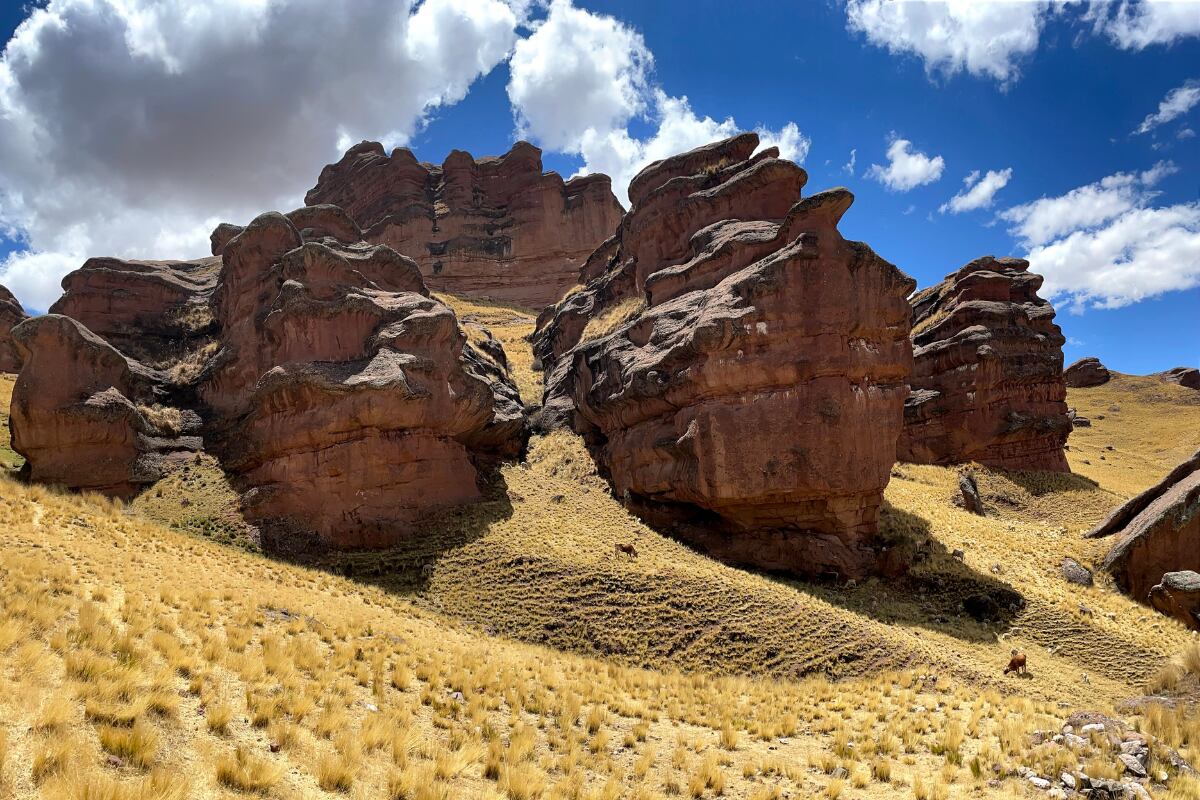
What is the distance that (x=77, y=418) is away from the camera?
873 inches

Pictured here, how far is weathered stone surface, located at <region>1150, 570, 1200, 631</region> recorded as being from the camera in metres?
20.8

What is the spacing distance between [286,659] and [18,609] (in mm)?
4042

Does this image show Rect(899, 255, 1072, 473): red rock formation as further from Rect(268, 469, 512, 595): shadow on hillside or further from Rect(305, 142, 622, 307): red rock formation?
Rect(305, 142, 622, 307): red rock formation

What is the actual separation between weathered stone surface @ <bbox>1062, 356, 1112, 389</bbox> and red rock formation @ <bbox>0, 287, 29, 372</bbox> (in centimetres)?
A: 11391

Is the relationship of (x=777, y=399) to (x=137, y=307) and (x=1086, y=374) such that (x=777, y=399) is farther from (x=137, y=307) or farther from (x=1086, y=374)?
(x=1086, y=374)

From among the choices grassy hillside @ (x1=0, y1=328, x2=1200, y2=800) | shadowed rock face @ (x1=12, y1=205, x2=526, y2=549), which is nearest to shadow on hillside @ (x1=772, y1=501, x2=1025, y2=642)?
grassy hillside @ (x1=0, y1=328, x2=1200, y2=800)

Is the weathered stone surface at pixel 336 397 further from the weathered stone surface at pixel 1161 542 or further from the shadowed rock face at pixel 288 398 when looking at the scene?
the weathered stone surface at pixel 1161 542

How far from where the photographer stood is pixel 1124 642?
19406 millimetres

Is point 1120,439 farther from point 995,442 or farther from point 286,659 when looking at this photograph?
point 286,659

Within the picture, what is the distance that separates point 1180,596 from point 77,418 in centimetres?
4015

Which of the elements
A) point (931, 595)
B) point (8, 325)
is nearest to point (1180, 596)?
point (931, 595)

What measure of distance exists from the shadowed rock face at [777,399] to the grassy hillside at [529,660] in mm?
2266

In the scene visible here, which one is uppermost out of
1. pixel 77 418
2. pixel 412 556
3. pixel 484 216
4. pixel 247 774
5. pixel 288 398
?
pixel 484 216

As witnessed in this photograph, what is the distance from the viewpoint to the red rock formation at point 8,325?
127 feet
